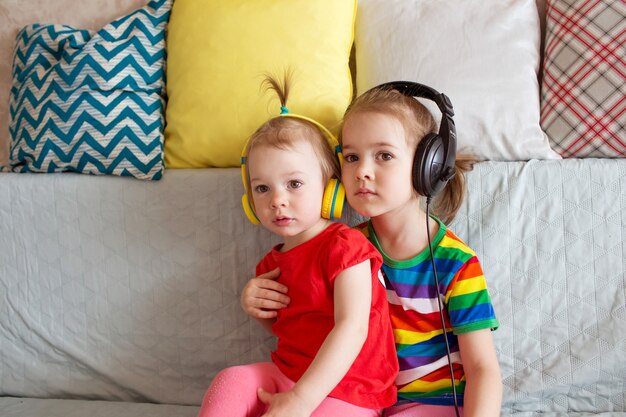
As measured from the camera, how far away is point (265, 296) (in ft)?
4.10

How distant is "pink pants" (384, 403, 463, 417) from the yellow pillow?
0.65m

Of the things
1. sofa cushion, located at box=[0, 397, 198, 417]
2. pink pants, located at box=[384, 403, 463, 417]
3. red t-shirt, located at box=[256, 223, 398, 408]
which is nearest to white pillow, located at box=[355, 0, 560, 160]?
red t-shirt, located at box=[256, 223, 398, 408]

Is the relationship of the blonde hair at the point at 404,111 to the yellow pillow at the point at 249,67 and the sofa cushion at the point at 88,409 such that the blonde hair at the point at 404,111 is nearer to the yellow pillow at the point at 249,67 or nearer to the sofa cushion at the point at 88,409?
the yellow pillow at the point at 249,67

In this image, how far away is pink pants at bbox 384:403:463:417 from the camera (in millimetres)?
1201

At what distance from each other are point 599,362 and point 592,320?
0.09 metres

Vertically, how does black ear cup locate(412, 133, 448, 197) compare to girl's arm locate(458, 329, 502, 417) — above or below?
above

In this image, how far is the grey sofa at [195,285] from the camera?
135 cm

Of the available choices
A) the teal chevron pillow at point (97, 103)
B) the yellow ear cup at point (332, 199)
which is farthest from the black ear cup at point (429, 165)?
the teal chevron pillow at point (97, 103)

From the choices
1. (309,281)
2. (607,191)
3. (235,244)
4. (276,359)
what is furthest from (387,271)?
(607,191)

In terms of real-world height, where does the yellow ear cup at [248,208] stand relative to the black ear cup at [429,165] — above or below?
below

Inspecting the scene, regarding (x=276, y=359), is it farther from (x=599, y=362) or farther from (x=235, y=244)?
(x=599, y=362)

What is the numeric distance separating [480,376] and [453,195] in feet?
1.26

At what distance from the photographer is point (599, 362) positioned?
1.33 m

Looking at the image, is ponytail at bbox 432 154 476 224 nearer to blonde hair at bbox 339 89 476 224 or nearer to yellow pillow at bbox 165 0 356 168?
blonde hair at bbox 339 89 476 224
